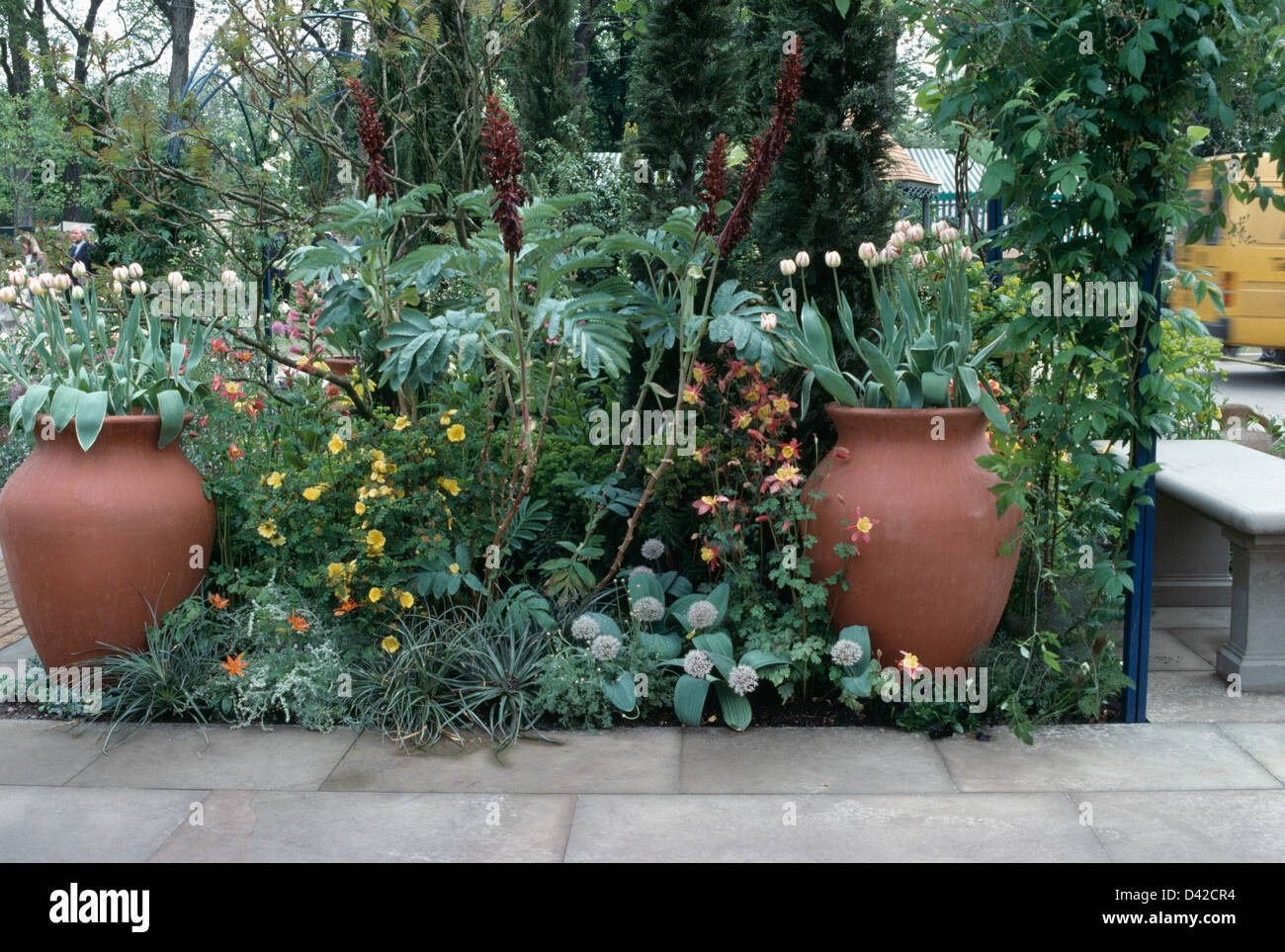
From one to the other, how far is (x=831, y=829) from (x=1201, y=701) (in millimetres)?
1906

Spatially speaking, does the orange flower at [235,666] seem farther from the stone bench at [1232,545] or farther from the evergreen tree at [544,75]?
the evergreen tree at [544,75]

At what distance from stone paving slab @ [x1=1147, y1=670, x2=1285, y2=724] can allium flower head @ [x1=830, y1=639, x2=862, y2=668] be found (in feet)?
3.70

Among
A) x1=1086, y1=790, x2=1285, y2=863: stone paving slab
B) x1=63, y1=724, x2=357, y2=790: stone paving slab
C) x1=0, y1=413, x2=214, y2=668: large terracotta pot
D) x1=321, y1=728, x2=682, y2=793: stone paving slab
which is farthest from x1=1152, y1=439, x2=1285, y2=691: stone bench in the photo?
x1=0, y1=413, x2=214, y2=668: large terracotta pot

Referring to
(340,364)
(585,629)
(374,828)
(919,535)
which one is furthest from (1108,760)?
(340,364)

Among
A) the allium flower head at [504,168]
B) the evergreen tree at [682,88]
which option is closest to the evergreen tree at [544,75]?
the evergreen tree at [682,88]

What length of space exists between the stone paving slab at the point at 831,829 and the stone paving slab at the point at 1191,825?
0.09 m

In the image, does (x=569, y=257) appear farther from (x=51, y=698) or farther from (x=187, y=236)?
(x=187, y=236)

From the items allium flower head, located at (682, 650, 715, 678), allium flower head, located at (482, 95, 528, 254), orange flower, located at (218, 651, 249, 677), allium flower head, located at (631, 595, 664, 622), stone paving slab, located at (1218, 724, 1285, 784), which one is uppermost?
allium flower head, located at (482, 95, 528, 254)

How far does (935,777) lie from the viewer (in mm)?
3535

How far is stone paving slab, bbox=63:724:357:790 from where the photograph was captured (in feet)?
11.7

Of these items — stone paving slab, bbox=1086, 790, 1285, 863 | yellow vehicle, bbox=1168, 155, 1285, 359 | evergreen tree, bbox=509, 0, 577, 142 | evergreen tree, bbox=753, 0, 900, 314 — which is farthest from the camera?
evergreen tree, bbox=509, 0, 577, 142

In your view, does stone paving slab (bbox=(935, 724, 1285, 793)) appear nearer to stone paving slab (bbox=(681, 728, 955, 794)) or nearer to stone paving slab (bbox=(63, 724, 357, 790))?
stone paving slab (bbox=(681, 728, 955, 794))

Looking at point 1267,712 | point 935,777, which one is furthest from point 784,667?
point 1267,712

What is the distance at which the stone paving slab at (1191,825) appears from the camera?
3.01 meters
